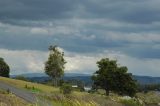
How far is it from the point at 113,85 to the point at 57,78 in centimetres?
3270

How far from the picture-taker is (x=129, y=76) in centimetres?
11838

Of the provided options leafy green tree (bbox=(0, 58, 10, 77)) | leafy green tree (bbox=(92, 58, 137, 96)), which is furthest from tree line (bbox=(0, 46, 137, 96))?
leafy green tree (bbox=(0, 58, 10, 77))

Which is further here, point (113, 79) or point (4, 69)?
point (4, 69)

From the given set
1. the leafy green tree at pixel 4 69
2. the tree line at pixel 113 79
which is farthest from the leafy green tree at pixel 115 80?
the leafy green tree at pixel 4 69

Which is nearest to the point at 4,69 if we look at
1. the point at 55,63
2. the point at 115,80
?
the point at 55,63

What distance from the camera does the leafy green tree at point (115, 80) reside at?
115812 millimetres

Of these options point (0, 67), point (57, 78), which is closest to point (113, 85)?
point (57, 78)

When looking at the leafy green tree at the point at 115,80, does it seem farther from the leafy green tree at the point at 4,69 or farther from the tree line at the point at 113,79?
the leafy green tree at the point at 4,69

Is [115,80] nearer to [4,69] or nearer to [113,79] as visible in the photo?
[113,79]

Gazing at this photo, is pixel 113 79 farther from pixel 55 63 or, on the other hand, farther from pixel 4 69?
pixel 4 69

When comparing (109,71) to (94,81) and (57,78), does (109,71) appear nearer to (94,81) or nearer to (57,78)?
(94,81)

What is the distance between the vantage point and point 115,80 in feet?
383

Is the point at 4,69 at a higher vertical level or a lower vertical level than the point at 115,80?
higher

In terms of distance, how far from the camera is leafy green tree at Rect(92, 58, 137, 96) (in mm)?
115812
